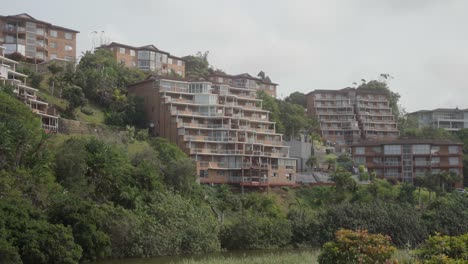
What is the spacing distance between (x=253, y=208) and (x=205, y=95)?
68.3 feet

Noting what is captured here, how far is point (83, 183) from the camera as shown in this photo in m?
48.1

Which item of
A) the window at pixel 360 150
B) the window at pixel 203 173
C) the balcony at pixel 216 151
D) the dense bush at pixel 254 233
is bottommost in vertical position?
the dense bush at pixel 254 233

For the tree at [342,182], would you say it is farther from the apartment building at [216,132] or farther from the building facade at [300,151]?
the building facade at [300,151]

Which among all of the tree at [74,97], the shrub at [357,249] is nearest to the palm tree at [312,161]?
the tree at [74,97]

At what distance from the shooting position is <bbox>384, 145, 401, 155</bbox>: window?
91225 mm

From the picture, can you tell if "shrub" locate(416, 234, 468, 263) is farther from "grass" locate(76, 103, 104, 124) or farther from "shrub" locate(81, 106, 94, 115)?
"shrub" locate(81, 106, 94, 115)

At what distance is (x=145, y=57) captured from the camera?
329 ft

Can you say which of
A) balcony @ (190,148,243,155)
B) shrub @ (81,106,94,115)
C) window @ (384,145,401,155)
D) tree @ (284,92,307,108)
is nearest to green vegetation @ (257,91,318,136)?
window @ (384,145,401,155)

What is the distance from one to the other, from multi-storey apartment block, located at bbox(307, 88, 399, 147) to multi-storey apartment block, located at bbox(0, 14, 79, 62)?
47861 millimetres

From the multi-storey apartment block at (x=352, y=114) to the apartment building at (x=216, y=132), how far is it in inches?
1419

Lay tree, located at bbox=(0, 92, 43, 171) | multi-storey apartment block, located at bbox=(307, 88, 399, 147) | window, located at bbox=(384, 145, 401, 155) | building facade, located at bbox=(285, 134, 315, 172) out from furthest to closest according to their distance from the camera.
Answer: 1. multi-storey apartment block, located at bbox=(307, 88, 399, 147)
2. window, located at bbox=(384, 145, 401, 155)
3. building facade, located at bbox=(285, 134, 315, 172)
4. tree, located at bbox=(0, 92, 43, 171)

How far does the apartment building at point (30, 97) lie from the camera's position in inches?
2510

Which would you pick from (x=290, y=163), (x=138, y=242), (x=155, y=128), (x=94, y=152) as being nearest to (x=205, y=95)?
(x=155, y=128)

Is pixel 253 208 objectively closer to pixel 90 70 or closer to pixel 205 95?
pixel 205 95
